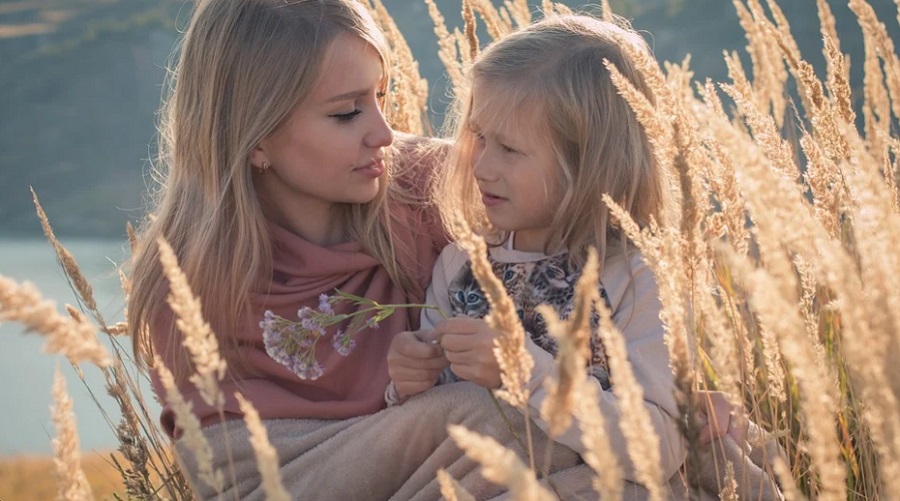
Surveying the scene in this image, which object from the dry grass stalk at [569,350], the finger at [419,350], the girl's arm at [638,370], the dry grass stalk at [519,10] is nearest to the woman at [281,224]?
the finger at [419,350]

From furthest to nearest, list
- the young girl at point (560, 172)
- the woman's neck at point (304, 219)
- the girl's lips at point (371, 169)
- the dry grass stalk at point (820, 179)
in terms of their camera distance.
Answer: the woman's neck at point (304, 219) < the girl's lips at point (371, 169) < the young girl at point (560, 172) < the dry grass stalk at point (820, 179)

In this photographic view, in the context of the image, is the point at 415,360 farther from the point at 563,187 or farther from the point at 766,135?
the point at 766,135

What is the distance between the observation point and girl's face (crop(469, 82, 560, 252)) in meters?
2.02

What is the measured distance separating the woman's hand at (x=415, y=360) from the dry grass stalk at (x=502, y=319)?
0.78 meters

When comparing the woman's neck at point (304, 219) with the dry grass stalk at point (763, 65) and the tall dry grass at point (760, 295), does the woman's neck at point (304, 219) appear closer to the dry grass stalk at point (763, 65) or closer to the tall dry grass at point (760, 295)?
the tall dry grass at point (760, 295)

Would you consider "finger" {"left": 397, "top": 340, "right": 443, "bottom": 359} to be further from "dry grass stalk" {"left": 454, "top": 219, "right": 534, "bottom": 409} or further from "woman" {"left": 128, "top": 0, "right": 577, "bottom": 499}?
"dry grass stalk" {"left": 454, "top": 219, "right": 534, "bottom": 409}

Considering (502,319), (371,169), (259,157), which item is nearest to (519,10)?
(371,169)

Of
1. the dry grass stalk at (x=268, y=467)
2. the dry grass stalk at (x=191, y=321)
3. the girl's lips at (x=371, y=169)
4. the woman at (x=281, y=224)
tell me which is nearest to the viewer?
the dry grass stalk at (x=268, y=467)

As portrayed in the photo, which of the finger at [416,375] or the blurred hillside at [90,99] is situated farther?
the blurred hillside at [90,99]

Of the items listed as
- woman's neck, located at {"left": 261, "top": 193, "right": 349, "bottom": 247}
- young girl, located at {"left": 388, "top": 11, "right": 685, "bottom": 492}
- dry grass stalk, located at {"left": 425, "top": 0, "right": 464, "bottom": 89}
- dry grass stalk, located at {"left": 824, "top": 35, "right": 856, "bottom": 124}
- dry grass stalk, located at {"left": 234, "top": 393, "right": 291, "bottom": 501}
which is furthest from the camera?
dry grass stalk, located at {"left": 425, "top": 0, "right": 464, "bottom": 89}

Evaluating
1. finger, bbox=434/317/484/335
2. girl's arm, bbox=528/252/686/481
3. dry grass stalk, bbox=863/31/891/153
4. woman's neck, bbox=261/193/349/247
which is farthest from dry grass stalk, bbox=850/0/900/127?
woman's neck, bbox=261/193/349/247

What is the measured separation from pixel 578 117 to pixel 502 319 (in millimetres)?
1170

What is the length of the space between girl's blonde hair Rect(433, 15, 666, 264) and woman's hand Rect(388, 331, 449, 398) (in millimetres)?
304

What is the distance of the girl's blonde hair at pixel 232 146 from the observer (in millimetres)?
2174
